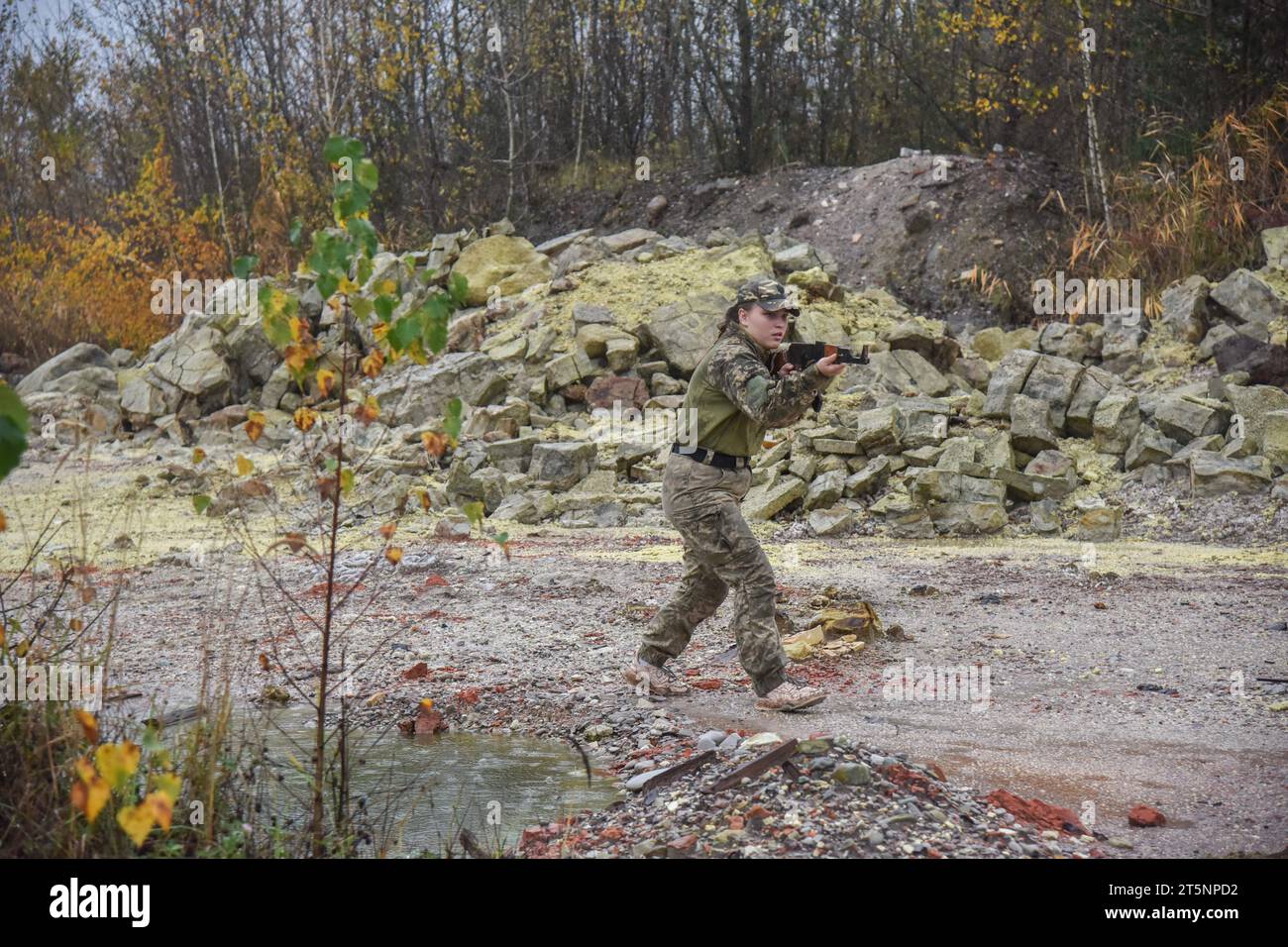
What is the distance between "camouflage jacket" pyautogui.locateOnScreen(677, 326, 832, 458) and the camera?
5238mm

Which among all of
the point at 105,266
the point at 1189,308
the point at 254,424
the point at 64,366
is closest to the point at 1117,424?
the point at 1189,308

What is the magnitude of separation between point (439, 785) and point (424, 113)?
19.0 m

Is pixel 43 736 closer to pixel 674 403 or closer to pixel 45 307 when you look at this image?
pixel 674 403

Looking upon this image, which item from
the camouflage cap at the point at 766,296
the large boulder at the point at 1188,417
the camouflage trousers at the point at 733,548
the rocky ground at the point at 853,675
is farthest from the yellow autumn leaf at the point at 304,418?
the large boulder at the point at 1188,417

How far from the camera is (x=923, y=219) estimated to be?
18078 millimetres

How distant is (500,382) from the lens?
1417 cm

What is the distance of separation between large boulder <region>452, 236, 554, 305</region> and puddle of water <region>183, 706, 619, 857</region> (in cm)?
1157

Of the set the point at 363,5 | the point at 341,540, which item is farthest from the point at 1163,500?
the point at 363,5

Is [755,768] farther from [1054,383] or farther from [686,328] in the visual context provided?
[686,328]

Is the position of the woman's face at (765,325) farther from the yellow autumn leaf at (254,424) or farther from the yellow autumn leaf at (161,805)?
the yellow autumn leaf at (161,805)

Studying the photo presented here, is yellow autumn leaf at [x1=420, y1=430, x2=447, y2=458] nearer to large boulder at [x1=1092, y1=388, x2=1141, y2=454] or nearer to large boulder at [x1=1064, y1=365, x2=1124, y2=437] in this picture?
large boulder at [x1=1092, y1=388, x2=1141, y2=454]

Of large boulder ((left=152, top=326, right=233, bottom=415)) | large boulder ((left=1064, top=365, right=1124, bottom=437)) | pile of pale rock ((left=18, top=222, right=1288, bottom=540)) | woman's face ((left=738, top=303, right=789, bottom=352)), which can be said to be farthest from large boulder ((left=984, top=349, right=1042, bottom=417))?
large boulder ((left=152, top=326, right=233, bottom=415))

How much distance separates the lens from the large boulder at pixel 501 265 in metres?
17.0

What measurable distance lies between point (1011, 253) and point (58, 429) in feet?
41.2
